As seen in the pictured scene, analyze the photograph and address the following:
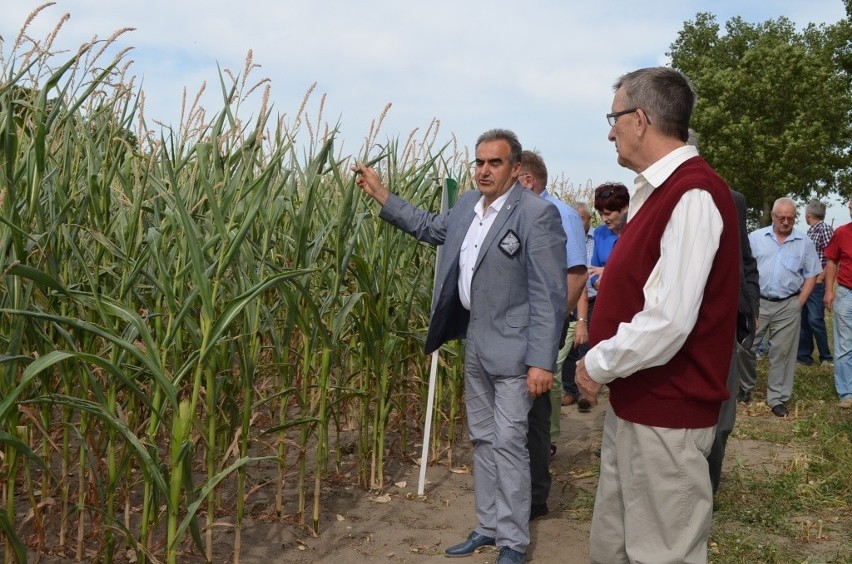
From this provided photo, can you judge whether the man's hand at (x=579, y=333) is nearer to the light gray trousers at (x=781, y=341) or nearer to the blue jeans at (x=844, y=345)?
the light gray trousers at (x=781, y=341)

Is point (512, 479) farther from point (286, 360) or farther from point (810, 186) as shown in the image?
point (810, 186)

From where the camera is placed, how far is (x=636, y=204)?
107 inches

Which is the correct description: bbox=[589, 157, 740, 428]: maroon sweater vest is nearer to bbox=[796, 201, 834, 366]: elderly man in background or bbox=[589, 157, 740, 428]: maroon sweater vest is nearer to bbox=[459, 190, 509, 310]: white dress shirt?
bbox=[459, 190, 509, 310]: white dress shirt

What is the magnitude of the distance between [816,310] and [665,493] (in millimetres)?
Answer: 8908

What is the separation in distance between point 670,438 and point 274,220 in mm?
1773

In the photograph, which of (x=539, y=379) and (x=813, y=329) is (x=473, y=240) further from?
(x=813, y=329)

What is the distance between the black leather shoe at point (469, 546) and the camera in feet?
13.8

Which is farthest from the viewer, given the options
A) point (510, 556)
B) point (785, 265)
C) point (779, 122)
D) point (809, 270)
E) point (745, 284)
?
point (779, 122)

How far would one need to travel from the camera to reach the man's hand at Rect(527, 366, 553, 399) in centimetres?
394

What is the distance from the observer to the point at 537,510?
194 inches

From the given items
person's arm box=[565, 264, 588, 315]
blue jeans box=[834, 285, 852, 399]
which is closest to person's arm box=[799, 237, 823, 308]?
blue jeans box=[834, 285, 852, 399]

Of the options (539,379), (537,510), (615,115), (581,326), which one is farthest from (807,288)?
(615,115)

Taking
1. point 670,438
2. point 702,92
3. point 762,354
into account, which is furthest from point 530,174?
point 702,92

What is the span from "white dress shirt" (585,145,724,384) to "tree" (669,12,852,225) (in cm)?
3118
